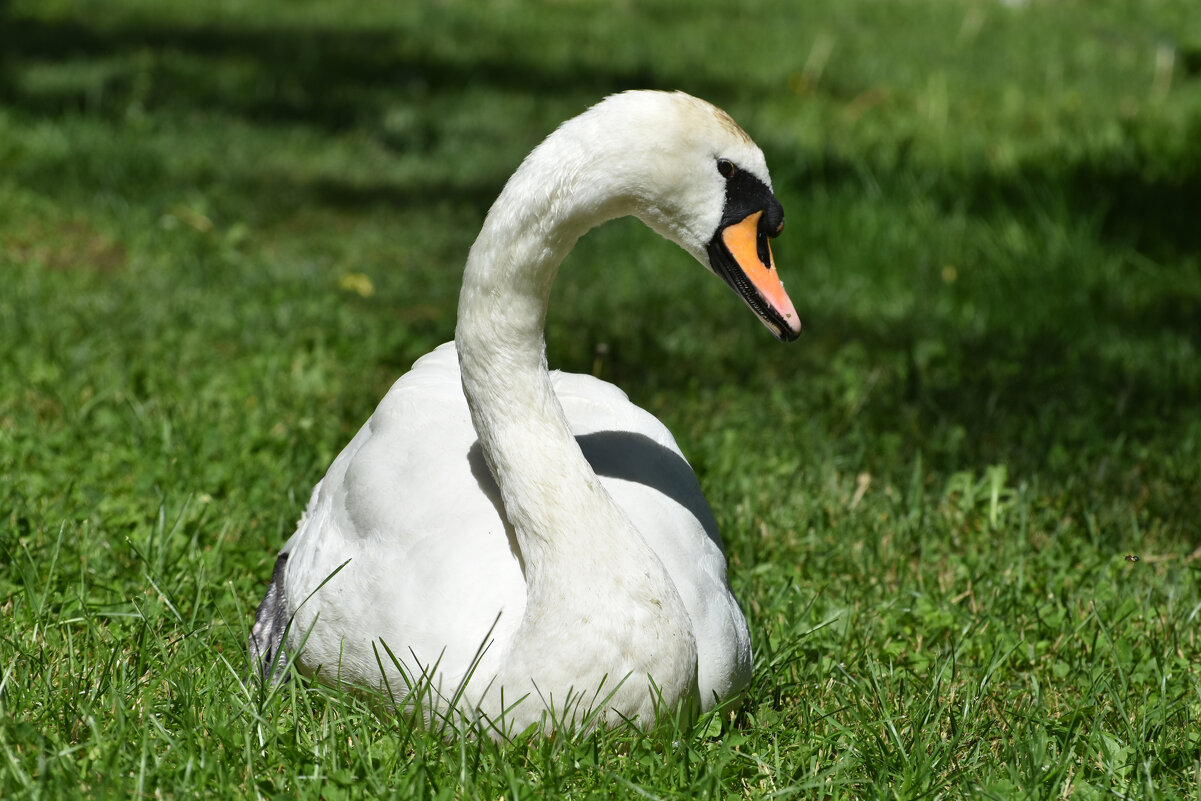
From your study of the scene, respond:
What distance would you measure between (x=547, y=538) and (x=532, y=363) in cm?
33

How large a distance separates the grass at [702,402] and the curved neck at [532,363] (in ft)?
1.22

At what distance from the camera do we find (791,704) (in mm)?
2609

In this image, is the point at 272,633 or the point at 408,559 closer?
the point at 408,559

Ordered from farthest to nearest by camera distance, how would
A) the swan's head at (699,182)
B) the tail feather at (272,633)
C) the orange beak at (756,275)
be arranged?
the tail feather at (272,633) → the orange beak at (756,275) → the swan's head at (699,182)

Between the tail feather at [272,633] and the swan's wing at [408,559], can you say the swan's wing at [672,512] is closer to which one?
the swan's wing at [408,559]

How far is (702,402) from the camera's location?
4289 millimetres

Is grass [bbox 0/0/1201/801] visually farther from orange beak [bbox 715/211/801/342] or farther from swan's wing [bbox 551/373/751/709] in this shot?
orange beak [bbox 715/211/801/342]

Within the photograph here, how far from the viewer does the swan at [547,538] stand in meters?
2.20

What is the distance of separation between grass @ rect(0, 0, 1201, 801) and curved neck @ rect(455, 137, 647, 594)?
0.37 metres

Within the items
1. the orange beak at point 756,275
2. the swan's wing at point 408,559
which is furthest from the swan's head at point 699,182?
the swan's wing at point 408,559

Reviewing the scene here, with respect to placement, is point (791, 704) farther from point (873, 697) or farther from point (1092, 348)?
point (1092, 348)

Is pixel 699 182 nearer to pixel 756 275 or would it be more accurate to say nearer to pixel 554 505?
pixel 756 275

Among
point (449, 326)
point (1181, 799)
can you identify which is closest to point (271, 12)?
point (449, 326)

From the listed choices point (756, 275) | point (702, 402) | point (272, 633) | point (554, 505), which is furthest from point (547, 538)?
point (702, 402)
